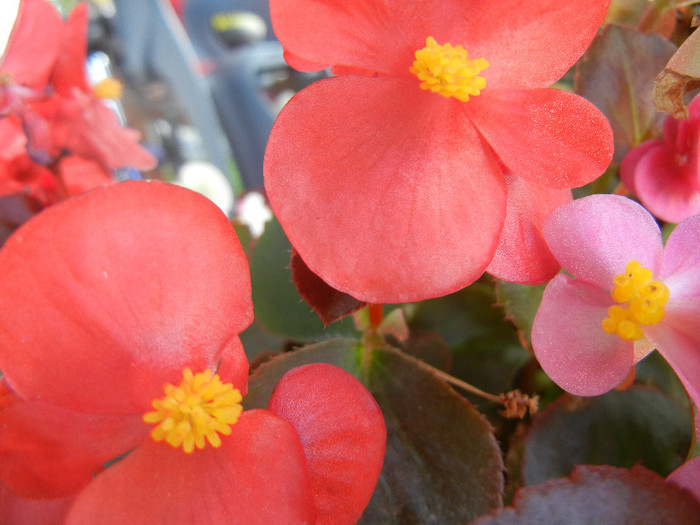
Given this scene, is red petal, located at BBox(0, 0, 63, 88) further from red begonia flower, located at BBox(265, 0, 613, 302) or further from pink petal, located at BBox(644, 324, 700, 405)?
pink petal, located at BBox(644, 324, 700, 405)

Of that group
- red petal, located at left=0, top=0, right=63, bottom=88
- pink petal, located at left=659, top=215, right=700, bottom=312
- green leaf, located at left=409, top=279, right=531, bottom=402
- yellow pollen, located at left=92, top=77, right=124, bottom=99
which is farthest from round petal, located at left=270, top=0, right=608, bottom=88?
yellow pollen, located at left=92, top=77, right=124, bottom=99

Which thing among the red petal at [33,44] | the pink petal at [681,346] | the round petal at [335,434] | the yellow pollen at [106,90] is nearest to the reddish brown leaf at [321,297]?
the round petal at [335,434]

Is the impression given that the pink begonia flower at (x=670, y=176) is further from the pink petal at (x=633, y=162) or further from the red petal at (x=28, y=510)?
the red petal at (x=28, y=510)

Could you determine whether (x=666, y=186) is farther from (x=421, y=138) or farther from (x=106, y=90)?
(x=106, y=90)

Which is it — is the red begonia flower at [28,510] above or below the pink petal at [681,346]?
below

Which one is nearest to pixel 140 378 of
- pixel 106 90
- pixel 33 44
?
pixel 33 44

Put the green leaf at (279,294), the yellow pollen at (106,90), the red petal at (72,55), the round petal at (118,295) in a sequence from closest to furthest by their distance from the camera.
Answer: the round petal at (118,295) → the green leaf at (279,294) → the red petal at (72,55) → the yellow pollen at (106,90)
